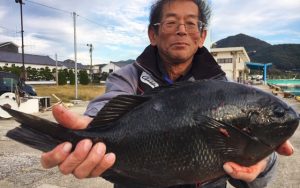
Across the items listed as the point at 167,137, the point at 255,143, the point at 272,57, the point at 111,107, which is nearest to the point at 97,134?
the point at 111,107

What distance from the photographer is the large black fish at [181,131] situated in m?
2.08

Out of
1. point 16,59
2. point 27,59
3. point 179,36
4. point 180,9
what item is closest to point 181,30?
point 179,36

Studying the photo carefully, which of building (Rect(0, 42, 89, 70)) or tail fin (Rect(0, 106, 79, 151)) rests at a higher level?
building (Rect(0, 42, 89, 70))

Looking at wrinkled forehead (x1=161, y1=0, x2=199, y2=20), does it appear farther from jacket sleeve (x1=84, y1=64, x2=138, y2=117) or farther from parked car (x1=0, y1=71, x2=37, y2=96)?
parked car (x1=0, y1=71, x2=37, y2=96)

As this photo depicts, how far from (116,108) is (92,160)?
361 millimetres

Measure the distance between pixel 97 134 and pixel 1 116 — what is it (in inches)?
656


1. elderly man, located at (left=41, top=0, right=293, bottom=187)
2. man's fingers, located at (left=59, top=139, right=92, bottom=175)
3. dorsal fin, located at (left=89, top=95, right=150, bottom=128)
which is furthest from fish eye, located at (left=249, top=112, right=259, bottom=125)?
man's fingers, located at (left=59, top=139, right=92, bottom=175)

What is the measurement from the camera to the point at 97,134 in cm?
224

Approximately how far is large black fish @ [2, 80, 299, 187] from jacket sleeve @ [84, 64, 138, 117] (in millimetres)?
498

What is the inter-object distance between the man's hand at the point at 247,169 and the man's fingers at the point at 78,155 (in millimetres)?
780

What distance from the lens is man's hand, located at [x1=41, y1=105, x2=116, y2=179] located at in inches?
83.0

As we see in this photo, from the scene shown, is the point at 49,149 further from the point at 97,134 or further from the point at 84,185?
the point at 84,185

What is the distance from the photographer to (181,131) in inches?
84.4

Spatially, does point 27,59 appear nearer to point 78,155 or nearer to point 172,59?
point 172,59
